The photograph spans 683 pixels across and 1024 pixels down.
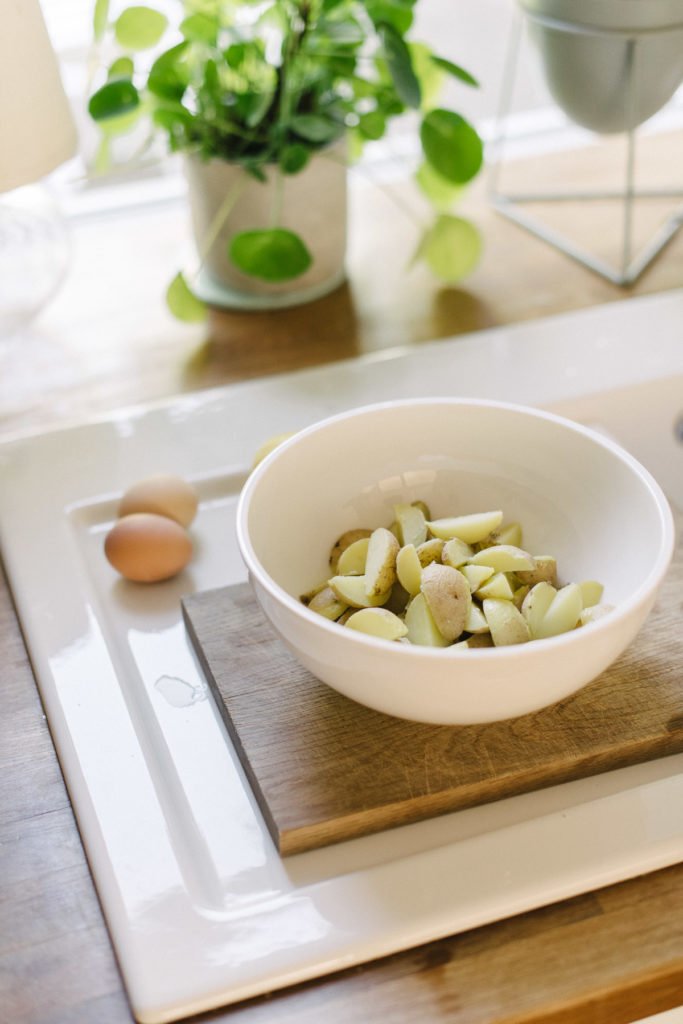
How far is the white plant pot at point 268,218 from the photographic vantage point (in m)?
0.97

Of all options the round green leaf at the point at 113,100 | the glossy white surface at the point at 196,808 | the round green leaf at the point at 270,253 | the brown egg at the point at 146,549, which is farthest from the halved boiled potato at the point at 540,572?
the round green leaf at the point at 113,100

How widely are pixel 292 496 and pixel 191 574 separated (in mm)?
118

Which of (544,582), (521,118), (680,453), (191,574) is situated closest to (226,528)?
(191,574)

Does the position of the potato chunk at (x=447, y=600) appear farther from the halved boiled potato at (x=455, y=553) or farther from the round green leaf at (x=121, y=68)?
the round green leaf at (x=121, y=68)

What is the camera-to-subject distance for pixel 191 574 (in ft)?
2.34

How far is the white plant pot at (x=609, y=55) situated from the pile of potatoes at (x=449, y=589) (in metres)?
0.53

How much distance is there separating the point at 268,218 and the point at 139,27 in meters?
0.18

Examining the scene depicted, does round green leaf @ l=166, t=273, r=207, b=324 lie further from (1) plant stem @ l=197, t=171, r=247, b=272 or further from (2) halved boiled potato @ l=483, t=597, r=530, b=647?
(2) halved boiled potato @ l=483, t=597, r=530, b=647

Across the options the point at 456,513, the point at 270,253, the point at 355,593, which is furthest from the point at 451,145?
the point at 355,593

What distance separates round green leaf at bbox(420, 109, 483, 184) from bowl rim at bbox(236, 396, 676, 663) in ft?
1.18

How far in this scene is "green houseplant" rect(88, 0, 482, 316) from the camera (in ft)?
3.03

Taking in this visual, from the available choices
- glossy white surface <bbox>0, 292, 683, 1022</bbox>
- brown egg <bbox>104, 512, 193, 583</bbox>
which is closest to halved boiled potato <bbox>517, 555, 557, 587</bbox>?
glossy white surface <bbox>0, 292, 683, 1022</bbox>

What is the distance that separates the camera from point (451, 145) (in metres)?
0.94

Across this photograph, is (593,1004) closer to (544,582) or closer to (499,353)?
(544,582)
